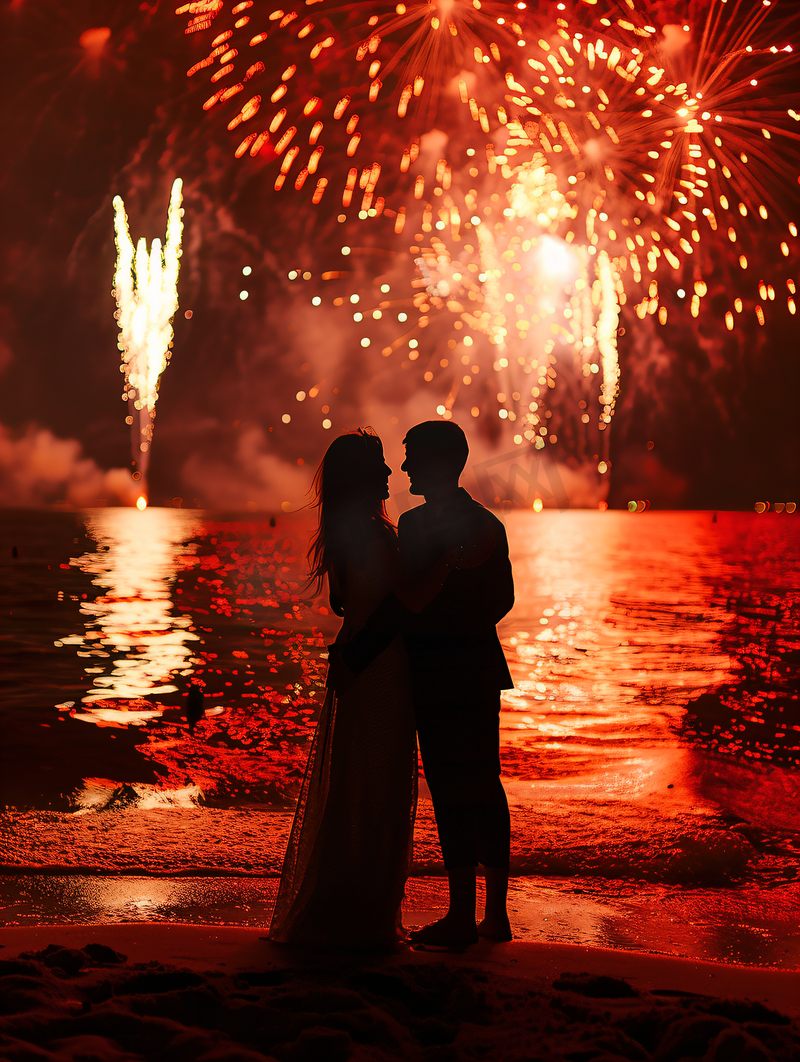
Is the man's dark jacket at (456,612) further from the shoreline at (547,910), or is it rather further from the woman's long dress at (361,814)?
the shoreline at (547,910)

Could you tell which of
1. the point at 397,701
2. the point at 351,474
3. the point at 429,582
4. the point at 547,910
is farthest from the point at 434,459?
the point at 547,910

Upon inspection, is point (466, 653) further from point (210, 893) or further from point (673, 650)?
point (673, 650)

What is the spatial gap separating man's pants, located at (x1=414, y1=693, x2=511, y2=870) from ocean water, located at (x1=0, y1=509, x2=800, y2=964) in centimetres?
78

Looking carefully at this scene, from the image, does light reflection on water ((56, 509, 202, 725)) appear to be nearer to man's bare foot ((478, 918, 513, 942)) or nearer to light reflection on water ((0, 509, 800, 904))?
light reflection on water ((0, 509, 800, 904))

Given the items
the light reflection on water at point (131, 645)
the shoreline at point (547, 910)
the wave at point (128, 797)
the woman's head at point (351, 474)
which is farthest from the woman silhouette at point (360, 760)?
the light reflection on water at point (131, 645)

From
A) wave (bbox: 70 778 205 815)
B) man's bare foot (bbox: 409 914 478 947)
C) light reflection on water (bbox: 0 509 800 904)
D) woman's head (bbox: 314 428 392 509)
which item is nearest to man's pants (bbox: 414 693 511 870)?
man's bare foot (bbox: 409 914 478 947)

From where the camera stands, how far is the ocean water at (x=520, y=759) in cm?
551

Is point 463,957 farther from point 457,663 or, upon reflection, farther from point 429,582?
point 429,582

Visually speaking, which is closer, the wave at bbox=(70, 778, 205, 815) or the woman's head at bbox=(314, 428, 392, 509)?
the woman's head at bbox=(314, 428, 392, 509)

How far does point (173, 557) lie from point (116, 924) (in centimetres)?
5614

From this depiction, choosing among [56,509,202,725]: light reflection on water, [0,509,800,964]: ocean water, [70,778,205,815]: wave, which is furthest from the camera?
[56,509,202,725]: light reflection on water

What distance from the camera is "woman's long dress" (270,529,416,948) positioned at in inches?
153

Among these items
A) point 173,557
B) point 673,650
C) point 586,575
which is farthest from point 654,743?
point 173,557

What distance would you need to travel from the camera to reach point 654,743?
1062 centimetres
